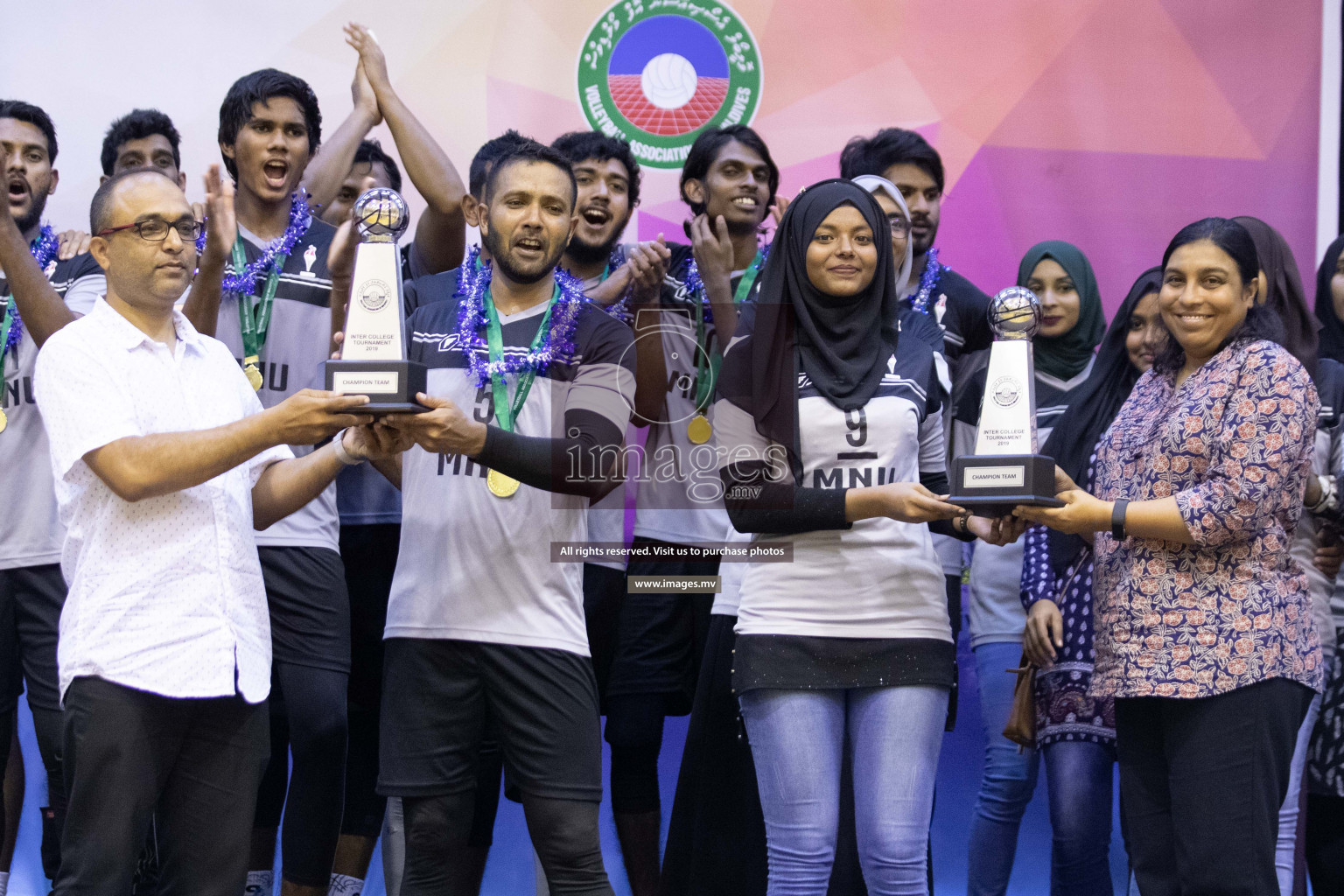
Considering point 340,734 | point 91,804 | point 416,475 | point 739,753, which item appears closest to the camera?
point 91,804

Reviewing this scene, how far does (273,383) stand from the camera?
11.0 feet

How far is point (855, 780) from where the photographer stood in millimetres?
2775

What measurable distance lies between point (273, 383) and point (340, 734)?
904 mm

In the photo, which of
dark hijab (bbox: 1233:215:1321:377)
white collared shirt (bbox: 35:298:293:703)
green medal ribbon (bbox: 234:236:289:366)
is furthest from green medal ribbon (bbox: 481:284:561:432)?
dark hijab (bbox: 1233:215:1321:377)

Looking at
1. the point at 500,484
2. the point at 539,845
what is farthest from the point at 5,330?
the point at 539,845

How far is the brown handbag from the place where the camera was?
324 cm

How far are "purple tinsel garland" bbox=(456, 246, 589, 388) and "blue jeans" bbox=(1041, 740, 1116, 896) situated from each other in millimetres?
1607

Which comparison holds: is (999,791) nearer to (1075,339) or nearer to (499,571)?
(1075,339)

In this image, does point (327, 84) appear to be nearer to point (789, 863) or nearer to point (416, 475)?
point (416, 475)

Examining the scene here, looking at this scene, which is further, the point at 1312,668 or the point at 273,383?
the point at 273,383

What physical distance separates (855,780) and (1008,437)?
0.79m

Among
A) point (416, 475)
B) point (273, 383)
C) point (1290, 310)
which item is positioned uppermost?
point (1290, 310)

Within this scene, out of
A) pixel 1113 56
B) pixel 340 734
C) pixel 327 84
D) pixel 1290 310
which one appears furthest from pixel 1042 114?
pixel 340 734

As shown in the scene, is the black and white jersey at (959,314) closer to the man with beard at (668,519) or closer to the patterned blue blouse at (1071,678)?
the man with beard at (668,519)
